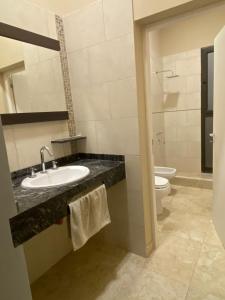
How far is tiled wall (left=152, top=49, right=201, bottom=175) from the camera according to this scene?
3.18m

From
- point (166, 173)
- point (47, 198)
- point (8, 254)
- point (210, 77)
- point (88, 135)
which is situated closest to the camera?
point (8, 254)

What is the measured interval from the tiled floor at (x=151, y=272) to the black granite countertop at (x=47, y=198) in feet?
2.43

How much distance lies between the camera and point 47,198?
108cm

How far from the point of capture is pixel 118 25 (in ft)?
4.93

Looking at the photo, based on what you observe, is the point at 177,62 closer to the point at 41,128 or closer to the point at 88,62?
the point at 88,62

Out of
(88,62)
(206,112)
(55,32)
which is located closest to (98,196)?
(88,62)

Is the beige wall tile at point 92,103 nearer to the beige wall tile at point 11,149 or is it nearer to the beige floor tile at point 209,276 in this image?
the beige wall tile at point 11,149

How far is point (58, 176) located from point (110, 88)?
820 millimetres

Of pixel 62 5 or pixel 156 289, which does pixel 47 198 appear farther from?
pixel 62 5

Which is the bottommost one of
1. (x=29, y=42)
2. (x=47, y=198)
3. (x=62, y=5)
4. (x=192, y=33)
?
(x=47, y=198)

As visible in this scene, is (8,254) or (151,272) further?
(151,272)

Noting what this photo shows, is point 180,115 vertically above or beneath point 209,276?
above

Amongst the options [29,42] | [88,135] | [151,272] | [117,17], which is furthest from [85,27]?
[151,272]

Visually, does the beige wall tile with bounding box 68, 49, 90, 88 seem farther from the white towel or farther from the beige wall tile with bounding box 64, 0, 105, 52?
the white towel
